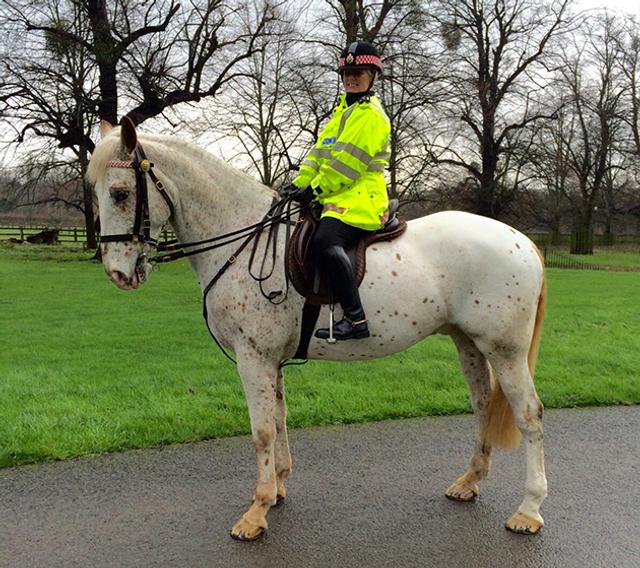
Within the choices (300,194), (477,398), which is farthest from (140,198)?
(477,398)

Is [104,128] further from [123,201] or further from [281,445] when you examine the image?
[281,445]

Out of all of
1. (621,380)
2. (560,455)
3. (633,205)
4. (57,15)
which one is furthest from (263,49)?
(633,205)

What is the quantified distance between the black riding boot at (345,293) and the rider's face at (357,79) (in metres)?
1.05

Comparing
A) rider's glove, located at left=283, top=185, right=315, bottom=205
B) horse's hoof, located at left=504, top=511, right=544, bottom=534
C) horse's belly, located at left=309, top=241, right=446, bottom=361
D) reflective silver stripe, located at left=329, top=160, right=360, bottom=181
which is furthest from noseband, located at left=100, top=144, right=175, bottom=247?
horse's hoof, located at left=504, top=511, right=544, bottom=534

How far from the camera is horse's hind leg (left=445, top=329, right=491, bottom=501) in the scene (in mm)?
4234

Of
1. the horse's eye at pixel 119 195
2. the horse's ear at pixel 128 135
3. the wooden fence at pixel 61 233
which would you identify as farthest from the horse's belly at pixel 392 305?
the wooden fence at pixel 61 233

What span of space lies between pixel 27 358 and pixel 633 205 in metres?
47.0

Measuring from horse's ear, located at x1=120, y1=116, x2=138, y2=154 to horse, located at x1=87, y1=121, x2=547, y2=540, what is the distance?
8 cm

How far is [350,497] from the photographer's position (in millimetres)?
4141

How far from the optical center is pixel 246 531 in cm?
361

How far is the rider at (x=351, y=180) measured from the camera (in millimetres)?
3584

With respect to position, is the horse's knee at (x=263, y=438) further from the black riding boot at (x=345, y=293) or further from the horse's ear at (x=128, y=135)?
the horse's ear at (x=128, y=135)

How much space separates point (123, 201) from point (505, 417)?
2991 mm

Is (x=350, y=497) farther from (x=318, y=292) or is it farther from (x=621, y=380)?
(x=621, y=380)
